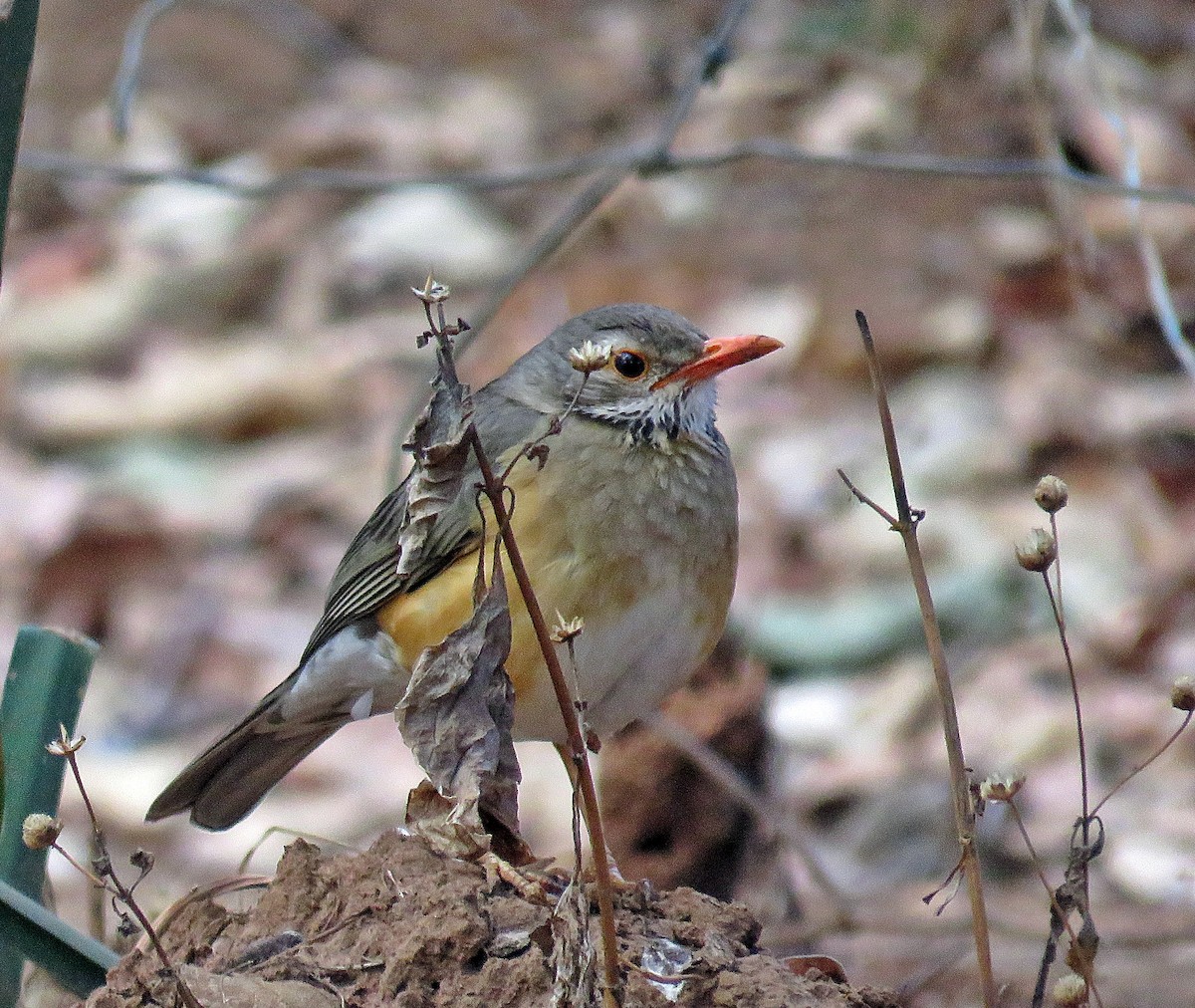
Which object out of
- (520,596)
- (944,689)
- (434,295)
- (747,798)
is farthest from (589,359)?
(747,798)

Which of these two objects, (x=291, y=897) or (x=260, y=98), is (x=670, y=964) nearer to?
(x=291, y=897)

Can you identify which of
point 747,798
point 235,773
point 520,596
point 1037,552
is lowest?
point 1037,552

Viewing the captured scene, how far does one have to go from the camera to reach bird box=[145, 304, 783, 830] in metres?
4.38

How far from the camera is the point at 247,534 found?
933 cm

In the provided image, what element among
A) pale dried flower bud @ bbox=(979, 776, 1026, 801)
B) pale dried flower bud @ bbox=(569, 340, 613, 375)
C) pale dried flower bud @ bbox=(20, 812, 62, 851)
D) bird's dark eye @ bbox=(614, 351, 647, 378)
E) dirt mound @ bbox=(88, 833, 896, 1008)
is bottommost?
pale dried flower bud @ bbox=(20, 812, 62, 851)

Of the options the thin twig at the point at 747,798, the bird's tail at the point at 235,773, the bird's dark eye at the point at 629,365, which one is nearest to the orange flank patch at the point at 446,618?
the bird's tail at the point at 235,773

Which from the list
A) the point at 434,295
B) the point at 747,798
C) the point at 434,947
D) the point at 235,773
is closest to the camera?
the point at 434,295

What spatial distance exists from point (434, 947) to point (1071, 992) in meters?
0.96

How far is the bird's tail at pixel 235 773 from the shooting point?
486cm

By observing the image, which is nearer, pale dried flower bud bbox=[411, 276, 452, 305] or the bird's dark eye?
pale dried flower bud bbox=[411, 276, 452, 305]

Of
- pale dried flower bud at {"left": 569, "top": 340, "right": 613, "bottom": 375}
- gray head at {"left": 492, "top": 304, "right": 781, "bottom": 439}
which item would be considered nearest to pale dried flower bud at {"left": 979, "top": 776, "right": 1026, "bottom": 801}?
pale dried flower bud at {"left": 569, "top": 340, "right": 613, "bottom": 375}

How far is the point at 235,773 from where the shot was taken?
16.2 feet

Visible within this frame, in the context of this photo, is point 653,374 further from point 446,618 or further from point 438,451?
point 438,451

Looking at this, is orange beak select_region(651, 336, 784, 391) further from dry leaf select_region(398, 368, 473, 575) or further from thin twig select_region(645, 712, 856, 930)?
dry leaf select_region(398, 368, 473, 575)
